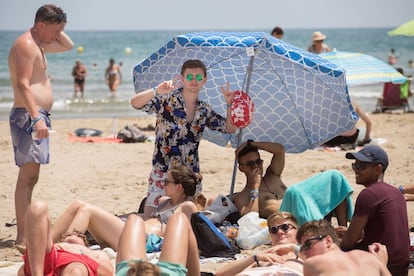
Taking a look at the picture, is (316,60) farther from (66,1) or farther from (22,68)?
(66,1)

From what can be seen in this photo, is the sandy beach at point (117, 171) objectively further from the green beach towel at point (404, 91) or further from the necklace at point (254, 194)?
the green beach towel at point (404, 91)

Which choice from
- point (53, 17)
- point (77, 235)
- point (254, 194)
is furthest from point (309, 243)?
point (53, 17)

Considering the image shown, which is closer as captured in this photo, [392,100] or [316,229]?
[316,229]

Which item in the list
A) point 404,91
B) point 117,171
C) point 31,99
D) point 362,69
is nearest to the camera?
point 31,99

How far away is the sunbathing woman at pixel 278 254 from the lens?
15.4 ft

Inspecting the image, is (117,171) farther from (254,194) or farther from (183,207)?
(183,207)

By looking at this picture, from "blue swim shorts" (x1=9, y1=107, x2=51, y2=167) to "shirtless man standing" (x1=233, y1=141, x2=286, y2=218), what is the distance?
1560 mm

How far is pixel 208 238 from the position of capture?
578 centimetres

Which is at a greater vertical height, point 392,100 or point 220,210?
point 220,210

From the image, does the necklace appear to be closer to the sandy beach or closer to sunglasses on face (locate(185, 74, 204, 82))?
sunglasses on face (locate(185, 74, 204, 82))

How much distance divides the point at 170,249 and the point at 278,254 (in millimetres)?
805

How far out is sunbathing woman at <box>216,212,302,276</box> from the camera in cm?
468

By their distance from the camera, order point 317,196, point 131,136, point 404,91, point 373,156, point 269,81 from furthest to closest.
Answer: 1. point 404,91
2. point 131,136
3. point 269,81
4. point 317,196
5. point 373,156

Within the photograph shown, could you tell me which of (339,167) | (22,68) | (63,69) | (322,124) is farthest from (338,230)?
(63,69)
